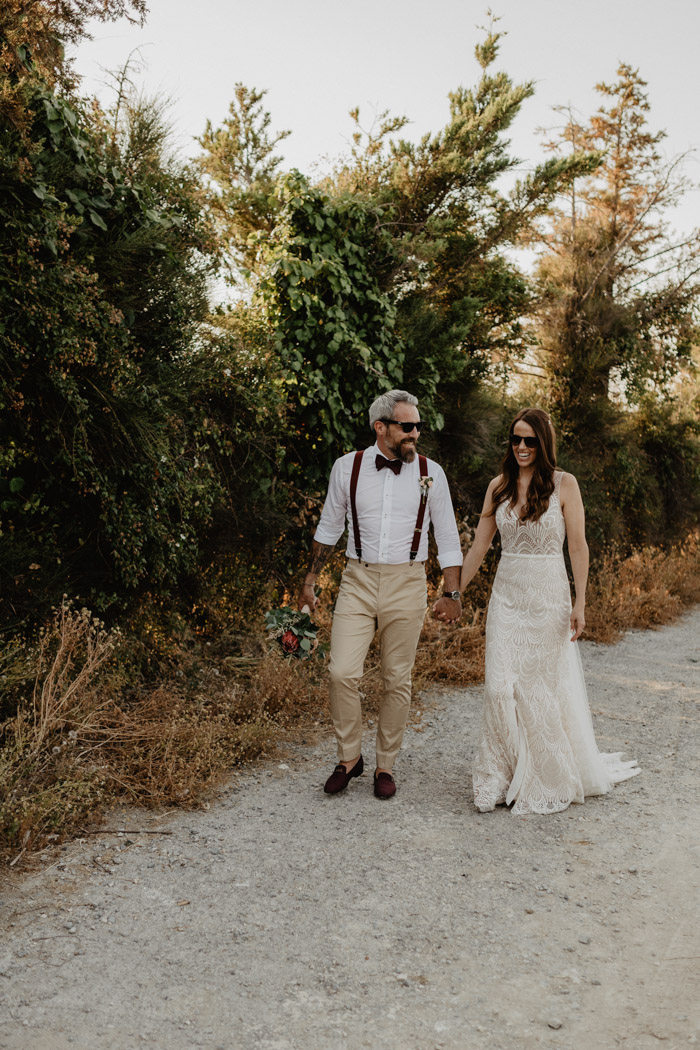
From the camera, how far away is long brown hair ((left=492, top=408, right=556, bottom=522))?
15.0 feet

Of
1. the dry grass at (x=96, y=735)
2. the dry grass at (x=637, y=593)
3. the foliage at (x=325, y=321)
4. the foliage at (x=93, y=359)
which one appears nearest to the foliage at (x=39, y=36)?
the foliage at (x=93, y=359)

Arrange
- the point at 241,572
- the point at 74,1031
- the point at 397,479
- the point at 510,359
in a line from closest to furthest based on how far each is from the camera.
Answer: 1. the point at 74,1031
2. the point at 397,479
3. the point at 241,572
4. the point at 510,359

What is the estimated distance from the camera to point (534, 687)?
4.67m

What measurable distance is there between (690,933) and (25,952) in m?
2.61

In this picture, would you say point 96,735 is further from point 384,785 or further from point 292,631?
point 384,785

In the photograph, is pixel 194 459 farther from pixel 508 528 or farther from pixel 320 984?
pixel 320 984

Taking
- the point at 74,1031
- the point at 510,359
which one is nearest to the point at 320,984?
the point at 74,1031

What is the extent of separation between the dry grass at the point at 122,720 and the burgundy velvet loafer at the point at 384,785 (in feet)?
2.89

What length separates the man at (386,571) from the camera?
182 inches

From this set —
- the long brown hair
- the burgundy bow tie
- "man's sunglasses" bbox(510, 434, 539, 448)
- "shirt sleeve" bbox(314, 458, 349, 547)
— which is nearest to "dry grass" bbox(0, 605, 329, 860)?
"shirt sleeve" bbox(314, 458, 349, 547)

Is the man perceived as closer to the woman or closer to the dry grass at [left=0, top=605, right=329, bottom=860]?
the woman

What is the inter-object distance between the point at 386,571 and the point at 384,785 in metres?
1.24

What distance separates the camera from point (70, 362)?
4.88m

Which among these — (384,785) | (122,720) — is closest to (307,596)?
(384,785)
